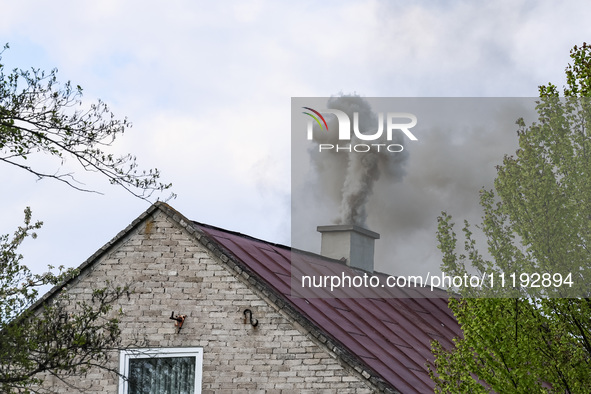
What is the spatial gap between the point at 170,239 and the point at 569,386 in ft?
23.7

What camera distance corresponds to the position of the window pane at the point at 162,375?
16.8m

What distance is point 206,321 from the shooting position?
17.0m

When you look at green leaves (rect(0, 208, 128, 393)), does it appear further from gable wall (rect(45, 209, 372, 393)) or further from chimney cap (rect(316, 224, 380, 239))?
chimney cap (rect(316, 224, 380, 239))

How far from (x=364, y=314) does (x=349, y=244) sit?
362cm

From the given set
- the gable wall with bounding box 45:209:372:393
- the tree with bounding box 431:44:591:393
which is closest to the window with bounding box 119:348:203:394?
the gable wall with bounding box 45:209:372:393

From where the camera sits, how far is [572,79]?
15.7 m

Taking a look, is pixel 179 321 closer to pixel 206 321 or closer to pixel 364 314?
pixel 206 321

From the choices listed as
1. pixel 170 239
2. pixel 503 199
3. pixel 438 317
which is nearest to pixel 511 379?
pixel 503 199

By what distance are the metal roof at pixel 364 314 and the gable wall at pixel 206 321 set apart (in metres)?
0.40

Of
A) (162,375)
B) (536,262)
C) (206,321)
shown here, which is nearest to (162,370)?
(162,375)

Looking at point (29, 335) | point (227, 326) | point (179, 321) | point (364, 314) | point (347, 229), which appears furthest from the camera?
point (347, 229)

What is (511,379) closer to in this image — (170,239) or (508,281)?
(508,281)

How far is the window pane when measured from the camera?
55.1ft

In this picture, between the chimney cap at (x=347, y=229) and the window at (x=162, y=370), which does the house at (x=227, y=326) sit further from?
the chimney cap at (x=347, y=229)
